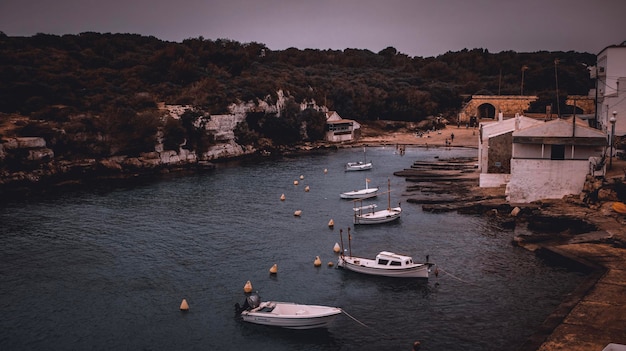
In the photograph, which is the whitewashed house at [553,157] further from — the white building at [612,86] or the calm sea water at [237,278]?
the white building at [612,86]

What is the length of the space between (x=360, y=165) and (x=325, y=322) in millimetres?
58053

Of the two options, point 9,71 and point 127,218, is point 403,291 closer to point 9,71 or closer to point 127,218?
point 127,218

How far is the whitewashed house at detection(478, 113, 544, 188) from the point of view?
57.7m

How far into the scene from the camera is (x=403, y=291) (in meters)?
34.7

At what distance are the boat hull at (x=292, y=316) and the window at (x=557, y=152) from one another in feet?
96.4

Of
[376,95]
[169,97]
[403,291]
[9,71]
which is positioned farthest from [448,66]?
[403,291]

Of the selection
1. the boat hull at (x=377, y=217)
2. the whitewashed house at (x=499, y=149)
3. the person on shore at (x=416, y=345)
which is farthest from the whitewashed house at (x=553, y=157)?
the person on shore at (x=416, y=345)

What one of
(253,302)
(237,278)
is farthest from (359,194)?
(253,302)

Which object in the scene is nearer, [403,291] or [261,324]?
[261,324]

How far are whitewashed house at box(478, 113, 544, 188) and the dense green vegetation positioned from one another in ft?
174

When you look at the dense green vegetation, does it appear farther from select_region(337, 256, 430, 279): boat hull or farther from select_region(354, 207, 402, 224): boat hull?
select_region(337, 256, 430, 279): boat hull

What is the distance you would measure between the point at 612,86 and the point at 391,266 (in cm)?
4804

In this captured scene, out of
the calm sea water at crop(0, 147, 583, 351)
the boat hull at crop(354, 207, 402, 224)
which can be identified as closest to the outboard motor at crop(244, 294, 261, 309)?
the calm sea water at crop(0, 147, 583, 351)

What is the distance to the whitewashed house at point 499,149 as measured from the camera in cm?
5769
